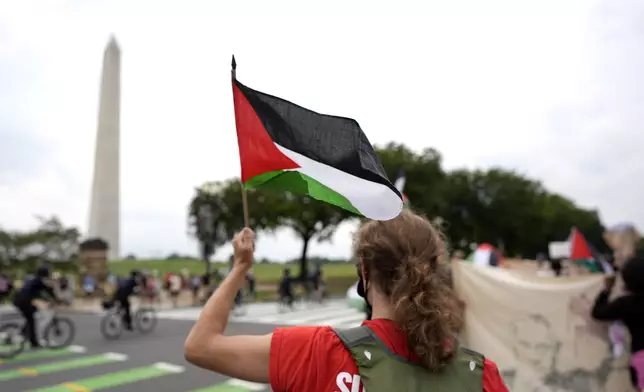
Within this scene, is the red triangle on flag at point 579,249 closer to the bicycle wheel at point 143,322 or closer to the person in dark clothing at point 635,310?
the person in dark clothing at point 635,310

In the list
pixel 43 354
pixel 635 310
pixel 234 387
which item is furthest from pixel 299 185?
pixel 43 354

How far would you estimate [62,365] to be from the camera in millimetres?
9961

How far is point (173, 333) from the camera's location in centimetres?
1486

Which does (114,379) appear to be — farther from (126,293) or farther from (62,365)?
(126,293)

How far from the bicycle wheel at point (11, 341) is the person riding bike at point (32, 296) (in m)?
0.26

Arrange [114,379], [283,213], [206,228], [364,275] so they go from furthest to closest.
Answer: [283,213], [206,228], [114,379], [364,275]

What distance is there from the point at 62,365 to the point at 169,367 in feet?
6.31

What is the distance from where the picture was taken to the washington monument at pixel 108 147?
4050 cm

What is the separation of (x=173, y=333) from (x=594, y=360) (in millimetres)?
11425

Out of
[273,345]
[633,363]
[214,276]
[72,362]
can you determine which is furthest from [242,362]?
[214,276]

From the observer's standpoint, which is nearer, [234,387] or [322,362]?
[322,362]

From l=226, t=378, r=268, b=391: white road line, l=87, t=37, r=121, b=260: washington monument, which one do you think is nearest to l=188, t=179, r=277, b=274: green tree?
l=87, t=37, r=121, b=260: washington monument

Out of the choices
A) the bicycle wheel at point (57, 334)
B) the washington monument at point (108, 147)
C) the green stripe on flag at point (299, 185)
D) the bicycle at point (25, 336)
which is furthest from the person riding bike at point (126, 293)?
the washington monument at point (108, 147)

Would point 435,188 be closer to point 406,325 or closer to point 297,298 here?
point 297,298
